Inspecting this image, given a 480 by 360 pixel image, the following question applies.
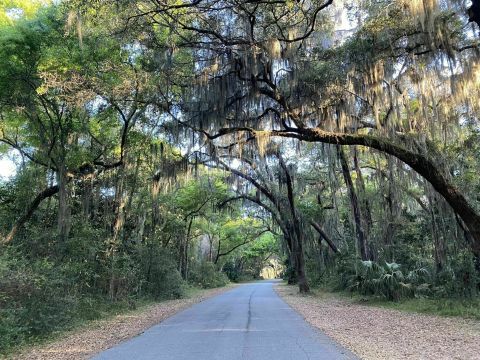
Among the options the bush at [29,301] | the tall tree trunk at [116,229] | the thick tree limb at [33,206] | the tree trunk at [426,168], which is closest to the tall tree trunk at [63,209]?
the thick tree limb at [33,206]

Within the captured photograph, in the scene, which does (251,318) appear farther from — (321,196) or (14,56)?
(321,196)

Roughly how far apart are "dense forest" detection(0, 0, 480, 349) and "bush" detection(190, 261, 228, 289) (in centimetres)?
1639

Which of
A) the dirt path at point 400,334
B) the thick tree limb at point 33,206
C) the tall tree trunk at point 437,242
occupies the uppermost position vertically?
the thick tree limb at point 33,206

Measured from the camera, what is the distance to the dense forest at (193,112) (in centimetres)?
1057

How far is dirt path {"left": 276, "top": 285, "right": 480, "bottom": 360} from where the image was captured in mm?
6566

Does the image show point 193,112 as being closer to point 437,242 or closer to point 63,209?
point 63,209

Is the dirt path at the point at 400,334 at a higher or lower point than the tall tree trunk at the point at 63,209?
lower

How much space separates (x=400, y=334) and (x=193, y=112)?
828cm

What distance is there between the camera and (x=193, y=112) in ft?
43.0

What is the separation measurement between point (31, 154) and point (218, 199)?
11.6 meters

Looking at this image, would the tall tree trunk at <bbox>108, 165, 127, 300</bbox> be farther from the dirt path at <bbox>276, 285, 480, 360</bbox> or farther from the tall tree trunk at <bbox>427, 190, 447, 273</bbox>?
the tall tree trunk at <bbox>427, 190, 447, 273</bbox>

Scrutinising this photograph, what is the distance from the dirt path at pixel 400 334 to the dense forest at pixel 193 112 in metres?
2.66

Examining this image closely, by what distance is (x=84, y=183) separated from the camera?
1697cm

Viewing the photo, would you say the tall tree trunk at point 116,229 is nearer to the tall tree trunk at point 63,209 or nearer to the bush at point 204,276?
the tall tree trunk at point 63,209
